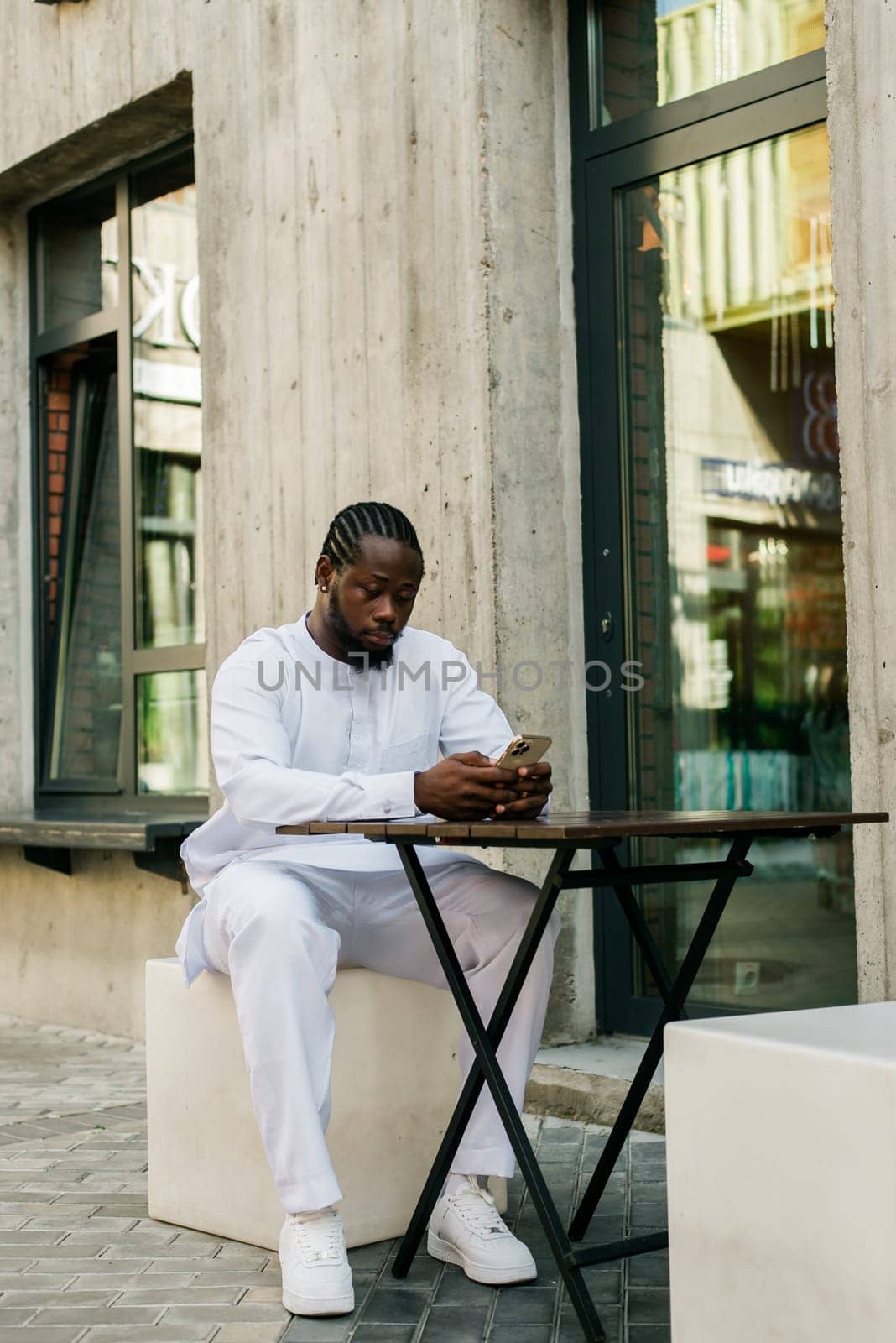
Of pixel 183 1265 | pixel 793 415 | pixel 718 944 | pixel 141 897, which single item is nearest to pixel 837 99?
pixel 793 415

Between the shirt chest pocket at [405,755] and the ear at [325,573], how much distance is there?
0.40m

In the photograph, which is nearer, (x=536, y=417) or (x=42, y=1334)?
(x=42, y=1334)

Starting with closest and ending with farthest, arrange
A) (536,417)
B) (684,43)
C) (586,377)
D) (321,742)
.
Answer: (321,742), (684,43), (536,417), (586,377)

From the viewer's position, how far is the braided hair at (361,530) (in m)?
3.52

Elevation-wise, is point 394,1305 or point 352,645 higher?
point 352,645

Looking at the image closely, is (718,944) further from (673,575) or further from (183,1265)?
(183,1265)

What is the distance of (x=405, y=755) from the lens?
3615 mm

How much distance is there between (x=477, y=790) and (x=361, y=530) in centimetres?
83

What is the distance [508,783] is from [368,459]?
107 inches

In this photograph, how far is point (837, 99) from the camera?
393cm

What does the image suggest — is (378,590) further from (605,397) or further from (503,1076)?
(605,397)

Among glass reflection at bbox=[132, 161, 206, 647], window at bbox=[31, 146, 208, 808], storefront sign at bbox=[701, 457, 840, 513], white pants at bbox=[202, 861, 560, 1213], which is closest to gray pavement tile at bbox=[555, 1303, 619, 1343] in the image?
white pants at bbox=[202, 861, 560, 1213]

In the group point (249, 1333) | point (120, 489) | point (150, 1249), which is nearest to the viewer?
point (249, 1333)

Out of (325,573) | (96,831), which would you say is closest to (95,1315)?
(325,573)
